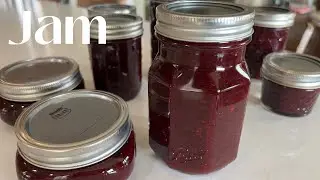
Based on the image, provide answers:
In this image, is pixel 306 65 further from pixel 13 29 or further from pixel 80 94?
pixel 13 29

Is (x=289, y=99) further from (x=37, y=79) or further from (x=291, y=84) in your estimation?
(x=37, y=79)

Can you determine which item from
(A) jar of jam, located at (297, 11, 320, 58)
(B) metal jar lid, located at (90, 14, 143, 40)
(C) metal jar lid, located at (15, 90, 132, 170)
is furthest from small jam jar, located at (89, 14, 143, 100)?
(A) jar of jam, located at (297, 11, 320, 58)

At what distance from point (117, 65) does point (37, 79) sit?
0.38ft

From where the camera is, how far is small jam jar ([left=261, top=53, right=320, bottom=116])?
1.46 ft

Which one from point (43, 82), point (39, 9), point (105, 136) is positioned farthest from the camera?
point (39, 9)

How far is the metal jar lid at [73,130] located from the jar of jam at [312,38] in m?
0.42

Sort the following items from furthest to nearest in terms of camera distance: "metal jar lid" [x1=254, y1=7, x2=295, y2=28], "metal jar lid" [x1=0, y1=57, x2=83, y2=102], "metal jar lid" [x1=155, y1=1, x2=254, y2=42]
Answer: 1. "metal jar lid" [x1=254, y1=7, x2=295, y2=28]
2. "metal jar lid" [x1=0, y1=57, x2=83, y2=102]
3. "metal jar lid" [x1=155, y1=1, x2=254, y2=42]

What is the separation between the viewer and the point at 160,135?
37 cm

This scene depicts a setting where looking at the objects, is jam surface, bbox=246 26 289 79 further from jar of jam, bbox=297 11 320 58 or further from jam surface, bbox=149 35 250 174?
jam surface, bbox=149 35 250 174

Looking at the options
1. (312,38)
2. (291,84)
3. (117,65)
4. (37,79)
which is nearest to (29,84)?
(37,79)

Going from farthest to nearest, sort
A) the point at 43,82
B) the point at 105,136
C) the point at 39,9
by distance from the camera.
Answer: the point at 39,9 → the point at 43,82 → the point at 105,136

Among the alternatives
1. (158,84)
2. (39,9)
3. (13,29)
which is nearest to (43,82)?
(158,84)

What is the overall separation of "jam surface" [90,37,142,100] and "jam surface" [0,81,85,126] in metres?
0.12

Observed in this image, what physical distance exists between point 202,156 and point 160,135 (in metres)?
0.05
